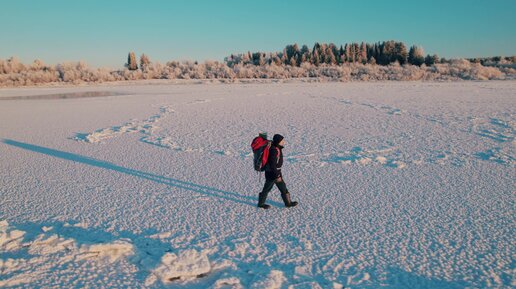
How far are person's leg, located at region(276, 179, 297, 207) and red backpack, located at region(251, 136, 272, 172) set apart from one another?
1.03 feet

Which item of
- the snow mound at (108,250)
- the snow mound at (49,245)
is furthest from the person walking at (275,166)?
the snow mound at (49,245)

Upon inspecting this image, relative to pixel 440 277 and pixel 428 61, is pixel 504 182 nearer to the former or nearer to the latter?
pixel 440 277

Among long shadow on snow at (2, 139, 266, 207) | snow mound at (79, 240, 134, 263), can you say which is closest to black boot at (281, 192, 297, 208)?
long shadow on snow at (2, 139, 266, 207)

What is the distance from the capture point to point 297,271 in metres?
2.79

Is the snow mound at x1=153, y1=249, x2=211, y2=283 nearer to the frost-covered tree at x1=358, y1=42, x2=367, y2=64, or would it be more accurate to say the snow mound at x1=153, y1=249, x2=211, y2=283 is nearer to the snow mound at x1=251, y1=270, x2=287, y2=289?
the snow mound at x1=251, y1=270, x2=287, y2=289

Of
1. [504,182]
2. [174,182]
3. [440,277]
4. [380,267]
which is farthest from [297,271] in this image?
[504,182]

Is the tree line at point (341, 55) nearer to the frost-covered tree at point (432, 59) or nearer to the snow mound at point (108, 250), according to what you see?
the frost-covered tree at point (432, 59)

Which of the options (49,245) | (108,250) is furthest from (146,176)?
(108,250)

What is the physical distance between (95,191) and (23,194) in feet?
3.13

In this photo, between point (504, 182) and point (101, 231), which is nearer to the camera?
point (101, 231)

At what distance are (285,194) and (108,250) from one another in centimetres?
197

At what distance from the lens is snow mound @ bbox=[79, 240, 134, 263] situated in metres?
3.04

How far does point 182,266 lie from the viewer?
2.84 metres

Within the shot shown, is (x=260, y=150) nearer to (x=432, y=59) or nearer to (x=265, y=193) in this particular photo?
(x=265, y=193)
